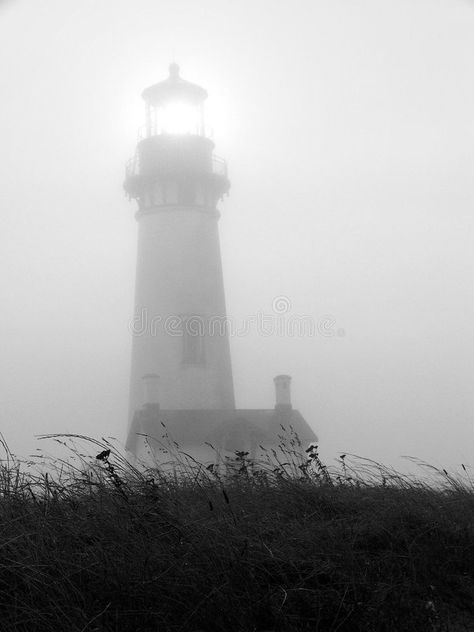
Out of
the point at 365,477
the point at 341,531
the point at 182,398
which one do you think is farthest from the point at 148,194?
the point at 341,531

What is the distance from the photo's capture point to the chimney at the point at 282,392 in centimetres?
2762

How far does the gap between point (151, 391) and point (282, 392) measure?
4.48 m

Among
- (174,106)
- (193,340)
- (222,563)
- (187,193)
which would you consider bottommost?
(222,563)

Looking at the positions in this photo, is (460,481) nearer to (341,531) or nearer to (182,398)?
(341,531)

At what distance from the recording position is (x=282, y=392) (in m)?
28.0

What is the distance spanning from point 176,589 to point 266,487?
92.9 inches

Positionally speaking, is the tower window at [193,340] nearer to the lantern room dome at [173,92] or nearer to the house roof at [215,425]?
the house roof at [215,425]

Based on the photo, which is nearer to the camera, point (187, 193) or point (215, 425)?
point (215, 425)

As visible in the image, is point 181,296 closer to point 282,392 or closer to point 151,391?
point 151,391

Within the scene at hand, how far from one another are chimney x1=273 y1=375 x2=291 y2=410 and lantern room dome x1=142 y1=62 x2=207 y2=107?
9803 mm

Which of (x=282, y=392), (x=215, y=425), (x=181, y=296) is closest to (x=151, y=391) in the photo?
(x=215, y=425)

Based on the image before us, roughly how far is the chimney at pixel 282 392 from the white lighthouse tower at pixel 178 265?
146 centimetres

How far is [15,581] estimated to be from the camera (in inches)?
156

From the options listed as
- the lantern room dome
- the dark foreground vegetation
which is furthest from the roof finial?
the dark foreground vegetation
